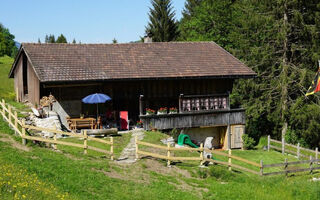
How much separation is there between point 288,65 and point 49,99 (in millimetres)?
19545

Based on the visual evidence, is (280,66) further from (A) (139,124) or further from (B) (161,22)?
(B) (161,22)

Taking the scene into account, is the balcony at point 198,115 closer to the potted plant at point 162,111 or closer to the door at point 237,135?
the potted plant at point 162,111

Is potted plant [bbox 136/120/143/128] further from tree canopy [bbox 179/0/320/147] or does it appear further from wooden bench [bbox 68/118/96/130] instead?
tree canopy [bbox 179/0/320/147]

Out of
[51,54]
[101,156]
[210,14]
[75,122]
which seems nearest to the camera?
[101,156]

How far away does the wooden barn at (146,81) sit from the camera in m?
24.5

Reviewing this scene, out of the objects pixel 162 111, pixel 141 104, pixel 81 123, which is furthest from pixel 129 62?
pixel 81 123

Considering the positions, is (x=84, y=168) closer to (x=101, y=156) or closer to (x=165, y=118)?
(x=101, y=156)

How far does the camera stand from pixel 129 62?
26.4m

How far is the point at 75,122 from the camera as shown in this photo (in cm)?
2308

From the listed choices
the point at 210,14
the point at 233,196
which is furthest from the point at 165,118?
the point at 210,14

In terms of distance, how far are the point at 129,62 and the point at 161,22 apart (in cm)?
2530

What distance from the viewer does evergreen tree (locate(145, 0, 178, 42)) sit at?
165 feet

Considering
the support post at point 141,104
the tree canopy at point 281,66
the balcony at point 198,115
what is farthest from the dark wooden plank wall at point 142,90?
the tree canopy at point 281,66

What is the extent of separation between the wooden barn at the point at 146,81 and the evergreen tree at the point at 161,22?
20670 millimetres
